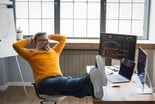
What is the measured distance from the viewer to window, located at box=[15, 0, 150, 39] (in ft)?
15.5

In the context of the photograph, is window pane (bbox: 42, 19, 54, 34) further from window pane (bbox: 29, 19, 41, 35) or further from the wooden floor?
the wooden floor

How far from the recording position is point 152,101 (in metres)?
2.07

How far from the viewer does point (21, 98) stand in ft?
13.7

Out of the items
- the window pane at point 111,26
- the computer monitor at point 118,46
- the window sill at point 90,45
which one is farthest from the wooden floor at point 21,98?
the window pane at point 111,26

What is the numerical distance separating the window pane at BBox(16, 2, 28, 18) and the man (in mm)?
1591

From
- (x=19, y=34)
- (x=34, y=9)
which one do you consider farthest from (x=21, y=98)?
(x=34, y=9)

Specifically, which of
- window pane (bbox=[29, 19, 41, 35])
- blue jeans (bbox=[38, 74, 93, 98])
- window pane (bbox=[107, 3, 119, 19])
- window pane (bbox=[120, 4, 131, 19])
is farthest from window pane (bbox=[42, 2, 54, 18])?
blue jeans (bbox=[38, 74, 93, 98])

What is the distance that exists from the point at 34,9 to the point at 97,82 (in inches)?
118

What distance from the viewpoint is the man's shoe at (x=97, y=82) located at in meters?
2.10

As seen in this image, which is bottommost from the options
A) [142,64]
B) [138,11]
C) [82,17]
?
[142,64]

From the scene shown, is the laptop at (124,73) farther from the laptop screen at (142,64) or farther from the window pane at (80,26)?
the window pane at (80,26)

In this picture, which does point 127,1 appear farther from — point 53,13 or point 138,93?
point 138,93

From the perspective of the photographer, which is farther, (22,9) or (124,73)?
(22,9)

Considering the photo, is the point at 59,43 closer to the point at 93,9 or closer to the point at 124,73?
the point at 124,73
